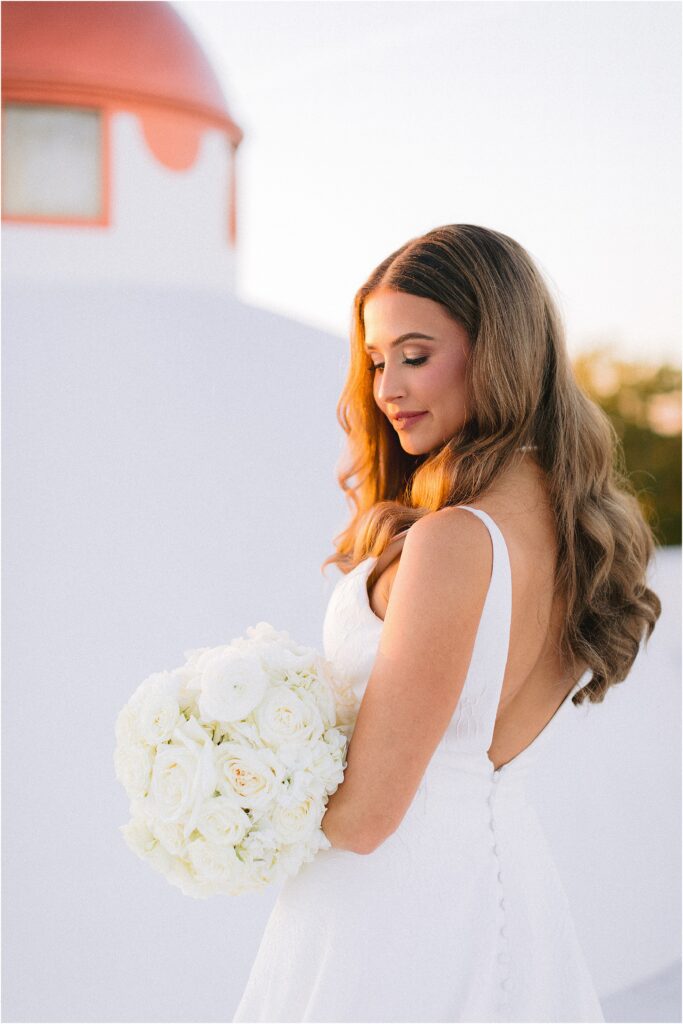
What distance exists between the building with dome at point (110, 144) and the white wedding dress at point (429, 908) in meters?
4.74

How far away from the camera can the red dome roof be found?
5.96 metres

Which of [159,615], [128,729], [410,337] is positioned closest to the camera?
[128,729]

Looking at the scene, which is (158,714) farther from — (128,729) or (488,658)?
(488,658)

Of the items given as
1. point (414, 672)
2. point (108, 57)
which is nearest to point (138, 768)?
point (414, 672)

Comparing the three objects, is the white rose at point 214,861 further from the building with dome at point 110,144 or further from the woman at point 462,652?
the building with dome at point 110,144

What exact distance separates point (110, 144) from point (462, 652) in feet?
Result: 19.1

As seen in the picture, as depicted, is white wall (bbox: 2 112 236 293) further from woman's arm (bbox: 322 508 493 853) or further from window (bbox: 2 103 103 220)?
woman's arm (bbox: 322 508 493 853)

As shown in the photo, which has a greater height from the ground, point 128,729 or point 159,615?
point 128,729

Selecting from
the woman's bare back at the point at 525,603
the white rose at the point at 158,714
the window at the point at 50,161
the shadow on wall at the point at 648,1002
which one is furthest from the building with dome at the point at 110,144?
the white rose at the point at 158,714

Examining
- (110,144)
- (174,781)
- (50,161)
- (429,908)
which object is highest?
(110,144)

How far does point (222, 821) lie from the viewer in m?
1.40

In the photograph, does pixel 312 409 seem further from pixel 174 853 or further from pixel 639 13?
pixel 174 853

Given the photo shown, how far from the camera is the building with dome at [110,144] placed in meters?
6.03

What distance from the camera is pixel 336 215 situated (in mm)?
7598
